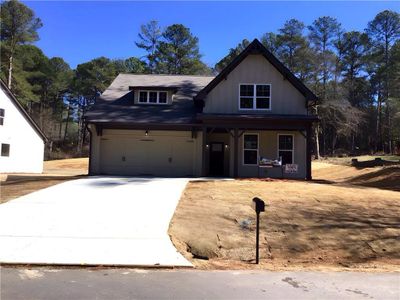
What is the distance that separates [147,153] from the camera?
77.5ft

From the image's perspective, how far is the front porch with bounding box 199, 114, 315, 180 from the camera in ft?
72.3

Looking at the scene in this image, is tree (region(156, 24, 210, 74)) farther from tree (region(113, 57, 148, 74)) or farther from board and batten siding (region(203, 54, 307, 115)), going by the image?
board and batten siding (region(203, 54, 307, 115))

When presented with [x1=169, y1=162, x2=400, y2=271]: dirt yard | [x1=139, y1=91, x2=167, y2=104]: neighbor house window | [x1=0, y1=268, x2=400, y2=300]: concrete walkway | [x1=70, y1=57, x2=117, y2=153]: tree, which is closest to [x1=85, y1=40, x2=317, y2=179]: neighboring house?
[x1=139, y1=91, x2=167, y2=104]: neighbor house window

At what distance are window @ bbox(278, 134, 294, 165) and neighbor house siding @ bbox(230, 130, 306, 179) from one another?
0.58 feet

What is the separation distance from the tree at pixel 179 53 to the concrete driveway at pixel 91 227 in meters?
46.6

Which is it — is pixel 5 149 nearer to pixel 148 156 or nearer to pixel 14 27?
pixel 148 156

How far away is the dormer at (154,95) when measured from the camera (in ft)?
82.0

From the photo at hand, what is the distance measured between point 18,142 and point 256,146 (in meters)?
21.4

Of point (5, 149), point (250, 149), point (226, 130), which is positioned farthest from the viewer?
point (5, 149)

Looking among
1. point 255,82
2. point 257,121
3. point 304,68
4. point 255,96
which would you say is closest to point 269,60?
point 255,82

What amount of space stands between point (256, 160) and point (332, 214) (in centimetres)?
1101

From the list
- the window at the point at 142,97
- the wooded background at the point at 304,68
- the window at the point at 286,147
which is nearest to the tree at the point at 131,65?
the wooded background at the point at 304,68

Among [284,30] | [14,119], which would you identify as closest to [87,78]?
[284,30]

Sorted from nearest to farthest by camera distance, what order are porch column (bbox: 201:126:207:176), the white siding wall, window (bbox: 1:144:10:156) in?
porch column (bbox: 201:126:207:176) → window (bbox: 1:144:10:156) → the white siding wall
